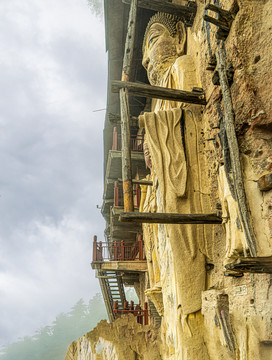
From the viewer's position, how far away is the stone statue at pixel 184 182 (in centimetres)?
390

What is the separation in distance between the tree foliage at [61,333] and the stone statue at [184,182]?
172 feet

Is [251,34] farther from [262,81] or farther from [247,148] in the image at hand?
[247,148]

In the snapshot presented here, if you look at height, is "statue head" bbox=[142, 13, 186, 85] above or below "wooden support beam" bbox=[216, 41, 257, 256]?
above

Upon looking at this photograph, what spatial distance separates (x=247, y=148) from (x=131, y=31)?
3.68 meters

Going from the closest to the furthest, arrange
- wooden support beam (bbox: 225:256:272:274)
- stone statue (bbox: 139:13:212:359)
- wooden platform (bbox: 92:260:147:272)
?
wooden support beam (bbox: 225:256:272:274) → stone statue (bbox: 139:13:212:359) → wooden platform (bbox: 92:260:147:272)

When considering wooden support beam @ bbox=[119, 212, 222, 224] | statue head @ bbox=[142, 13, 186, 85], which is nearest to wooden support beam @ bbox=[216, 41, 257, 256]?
wooden support beam @ bbox=[119, 212, 222, 224]

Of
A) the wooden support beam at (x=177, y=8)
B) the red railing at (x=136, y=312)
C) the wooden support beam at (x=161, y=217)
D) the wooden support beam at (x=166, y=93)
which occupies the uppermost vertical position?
the wooden support beam at (x=177, y=8)

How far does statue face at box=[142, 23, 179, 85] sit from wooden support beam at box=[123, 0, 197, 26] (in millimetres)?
555

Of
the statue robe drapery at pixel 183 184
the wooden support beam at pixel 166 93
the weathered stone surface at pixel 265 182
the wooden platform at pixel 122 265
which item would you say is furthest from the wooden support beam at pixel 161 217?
the wooden platform at pixel 122 265

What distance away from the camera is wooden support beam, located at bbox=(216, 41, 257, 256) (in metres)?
2.96

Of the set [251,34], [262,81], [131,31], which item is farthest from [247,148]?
[131,31]

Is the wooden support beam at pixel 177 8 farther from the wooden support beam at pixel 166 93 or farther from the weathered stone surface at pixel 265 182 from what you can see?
the weathered stone surface at pixel 265 182

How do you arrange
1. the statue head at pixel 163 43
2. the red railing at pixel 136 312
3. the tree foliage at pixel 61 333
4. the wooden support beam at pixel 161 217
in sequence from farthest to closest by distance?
the tree foliage at pixel 61 333 < the red railing at pixel 136 312 < the statue head at pixel 163 43 < the wooden support beam at pixel 161 217

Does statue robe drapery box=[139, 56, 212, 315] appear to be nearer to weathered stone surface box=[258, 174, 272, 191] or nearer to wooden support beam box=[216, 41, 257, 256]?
wooden support beam box=[216, 41, 257, 256]
